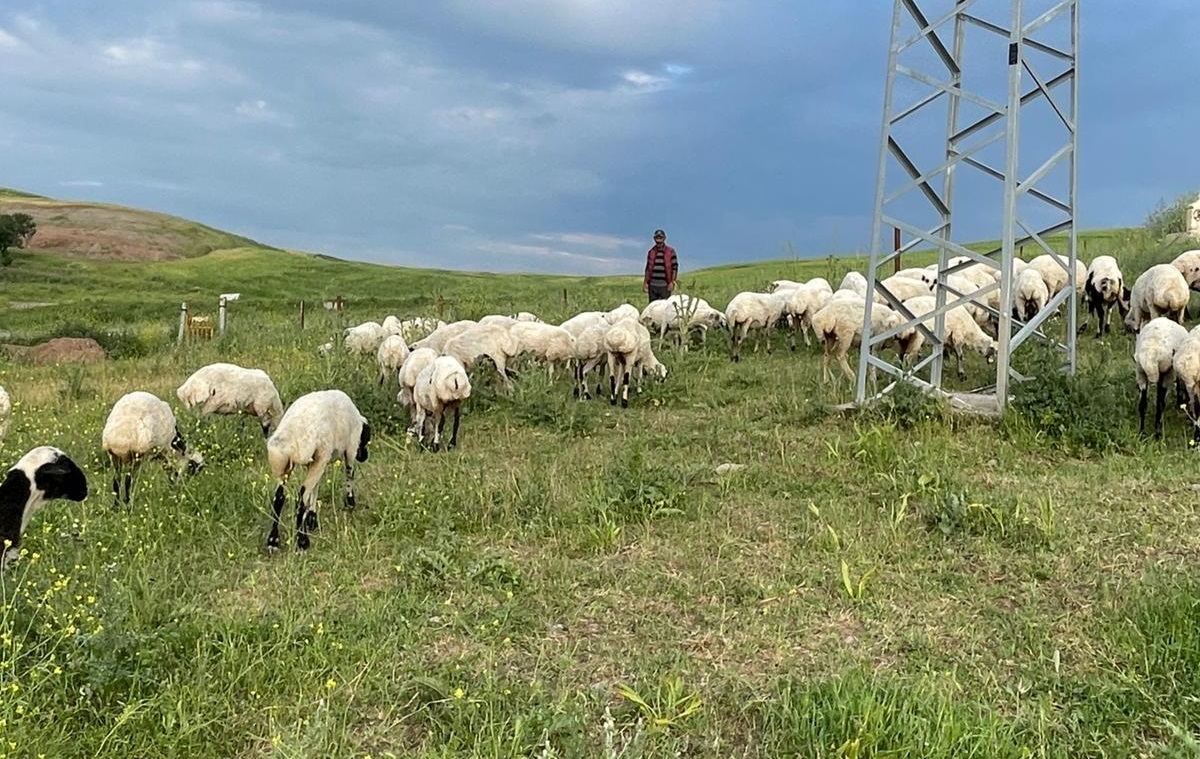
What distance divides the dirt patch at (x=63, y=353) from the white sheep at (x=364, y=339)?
728 cm

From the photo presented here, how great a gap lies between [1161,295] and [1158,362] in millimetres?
4492

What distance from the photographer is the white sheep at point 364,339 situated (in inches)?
590

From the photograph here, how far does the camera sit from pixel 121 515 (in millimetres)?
6828

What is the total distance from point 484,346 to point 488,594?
22.6 ft

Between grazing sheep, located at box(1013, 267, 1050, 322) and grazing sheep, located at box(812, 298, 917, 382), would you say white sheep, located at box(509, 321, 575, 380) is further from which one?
grazing sheep, located at box(1013, 267, 1050, 322)

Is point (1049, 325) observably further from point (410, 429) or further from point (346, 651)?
point (346, 651)

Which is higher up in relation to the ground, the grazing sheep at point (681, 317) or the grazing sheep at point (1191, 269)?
the grazing sheep at point (1191, 269)

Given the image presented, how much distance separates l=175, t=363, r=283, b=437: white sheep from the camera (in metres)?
9.18

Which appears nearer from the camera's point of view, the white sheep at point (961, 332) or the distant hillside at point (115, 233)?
the white sheep at point (961, 332)

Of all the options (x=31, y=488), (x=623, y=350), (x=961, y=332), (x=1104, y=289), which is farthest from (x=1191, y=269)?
(x=31, y=488)

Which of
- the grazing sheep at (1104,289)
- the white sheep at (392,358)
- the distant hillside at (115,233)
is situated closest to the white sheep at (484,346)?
the white sheep at (392,358)

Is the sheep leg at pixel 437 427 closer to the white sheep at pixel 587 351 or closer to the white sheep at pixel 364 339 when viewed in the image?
the white sheep at pixel 587 351

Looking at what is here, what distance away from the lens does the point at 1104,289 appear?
1440cm

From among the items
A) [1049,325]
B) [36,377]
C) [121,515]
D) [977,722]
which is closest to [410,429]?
[121,515]
